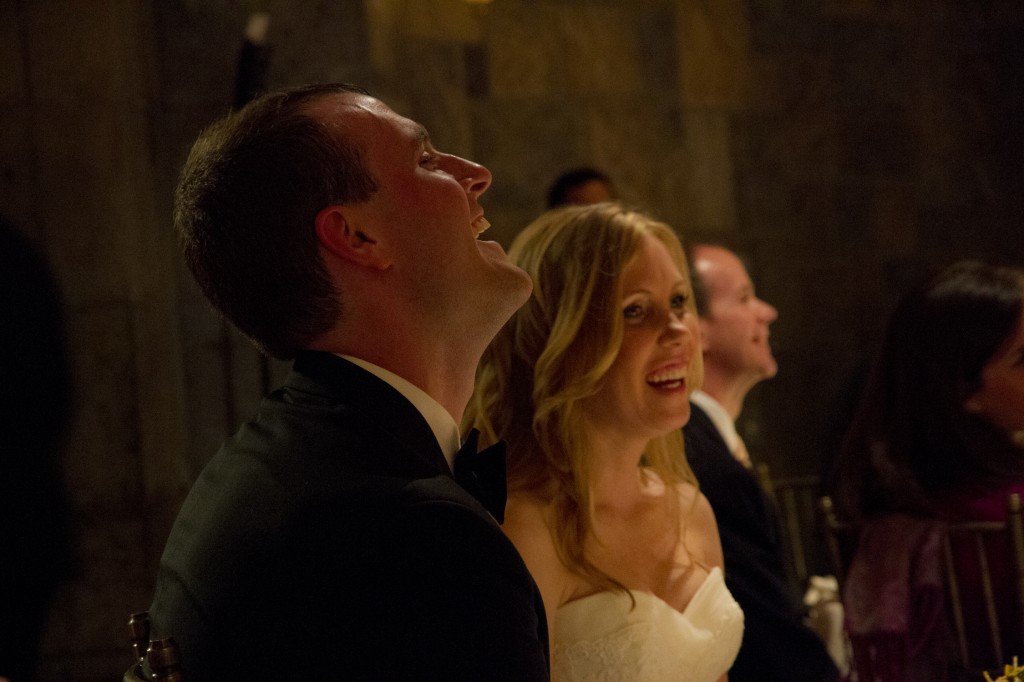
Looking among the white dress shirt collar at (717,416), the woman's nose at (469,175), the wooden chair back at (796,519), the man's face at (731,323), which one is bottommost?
the wooden chair back at (796,519)

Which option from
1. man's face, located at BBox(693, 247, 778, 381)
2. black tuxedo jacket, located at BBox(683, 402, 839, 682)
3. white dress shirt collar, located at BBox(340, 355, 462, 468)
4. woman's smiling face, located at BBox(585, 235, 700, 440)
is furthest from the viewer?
man's face, located at BBox(693, 247, 778, 381)

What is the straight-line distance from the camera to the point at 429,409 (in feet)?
4.57

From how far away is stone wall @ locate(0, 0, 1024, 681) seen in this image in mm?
4027

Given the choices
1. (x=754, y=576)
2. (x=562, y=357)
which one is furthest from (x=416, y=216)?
(x=754, y=576)

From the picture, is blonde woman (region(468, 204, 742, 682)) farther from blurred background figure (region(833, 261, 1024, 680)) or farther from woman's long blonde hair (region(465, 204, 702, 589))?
blurred background figure (region(833, 261, 1024, 680))

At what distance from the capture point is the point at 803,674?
94.3 inches

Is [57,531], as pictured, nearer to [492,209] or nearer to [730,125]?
[492,209]

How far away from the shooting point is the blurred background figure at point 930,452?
2707 mm

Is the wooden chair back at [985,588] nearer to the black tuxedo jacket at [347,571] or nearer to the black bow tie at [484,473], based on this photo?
the black bow tie at [484,473]

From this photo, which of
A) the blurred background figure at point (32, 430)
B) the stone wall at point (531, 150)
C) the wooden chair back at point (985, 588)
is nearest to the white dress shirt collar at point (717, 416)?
the wooden chair back at point (985, 588)

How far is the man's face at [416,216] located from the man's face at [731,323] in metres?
2.20

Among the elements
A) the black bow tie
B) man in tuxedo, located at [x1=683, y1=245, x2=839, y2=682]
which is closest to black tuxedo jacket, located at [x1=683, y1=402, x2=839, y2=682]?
man in tuxedo, located at [x1=683, y1=245, x2=839, y2=682]

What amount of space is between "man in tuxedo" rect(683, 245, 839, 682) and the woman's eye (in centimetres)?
73

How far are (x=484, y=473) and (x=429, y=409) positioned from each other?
128mm
